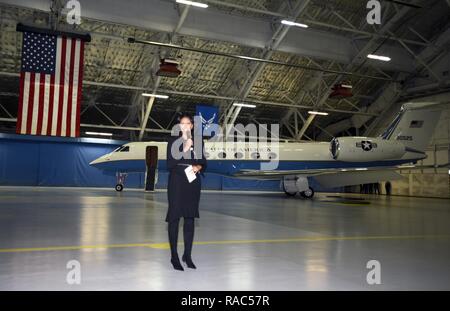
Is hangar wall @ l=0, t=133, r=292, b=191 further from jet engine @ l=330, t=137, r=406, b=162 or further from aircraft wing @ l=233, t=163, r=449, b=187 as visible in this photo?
jet engine @ l=330, t=137, r=406, b=162

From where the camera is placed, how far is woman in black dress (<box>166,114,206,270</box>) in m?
4.20

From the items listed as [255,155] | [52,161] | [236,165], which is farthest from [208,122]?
[52,161]

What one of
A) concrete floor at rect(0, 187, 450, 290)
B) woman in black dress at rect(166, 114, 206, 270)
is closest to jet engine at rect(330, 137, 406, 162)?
concrete floor at rect(0, 187, 450, 290)

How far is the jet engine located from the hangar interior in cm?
238

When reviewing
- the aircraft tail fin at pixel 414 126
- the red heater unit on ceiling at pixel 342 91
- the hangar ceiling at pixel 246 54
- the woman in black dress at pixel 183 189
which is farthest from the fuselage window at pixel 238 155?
the woman in black dress at pixel 183 189

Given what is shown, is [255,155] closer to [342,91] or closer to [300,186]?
[300,186]

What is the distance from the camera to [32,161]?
2511 centimetres

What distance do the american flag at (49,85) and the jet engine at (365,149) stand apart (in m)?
12.7

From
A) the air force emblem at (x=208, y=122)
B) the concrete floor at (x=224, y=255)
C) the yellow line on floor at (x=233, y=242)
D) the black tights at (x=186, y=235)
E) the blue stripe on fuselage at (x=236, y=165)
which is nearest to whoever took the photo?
the concrete floor at (x=224, y=255)

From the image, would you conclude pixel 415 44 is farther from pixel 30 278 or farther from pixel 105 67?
pixel 30 278

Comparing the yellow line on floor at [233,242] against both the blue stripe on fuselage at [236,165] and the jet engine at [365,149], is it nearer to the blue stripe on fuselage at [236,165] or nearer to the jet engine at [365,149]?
the jet engine at [365,149]

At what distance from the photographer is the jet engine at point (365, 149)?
19.2 m

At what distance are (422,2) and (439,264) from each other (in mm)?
21959
